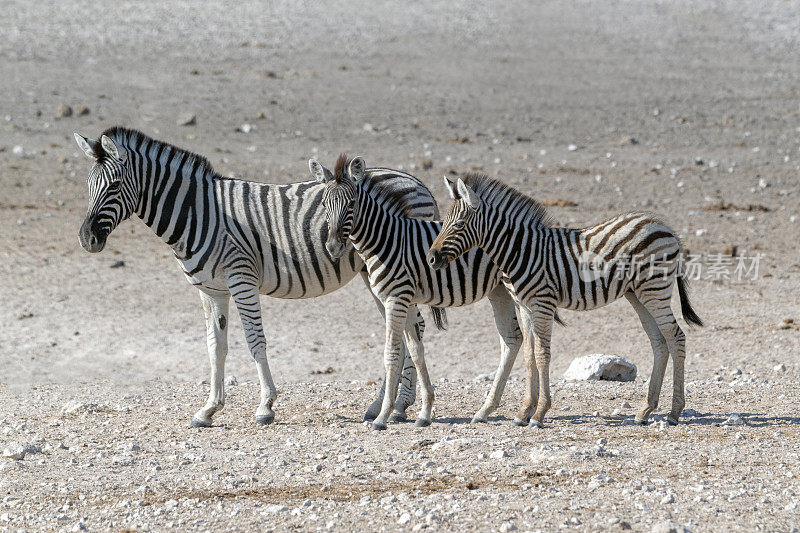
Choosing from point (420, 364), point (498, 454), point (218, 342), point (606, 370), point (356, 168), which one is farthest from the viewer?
point (606, 370)

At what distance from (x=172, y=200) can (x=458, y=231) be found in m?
2.56

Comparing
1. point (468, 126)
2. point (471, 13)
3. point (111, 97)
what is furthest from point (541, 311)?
point (471, 13)

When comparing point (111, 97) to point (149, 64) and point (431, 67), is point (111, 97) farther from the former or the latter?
point (431, 67)

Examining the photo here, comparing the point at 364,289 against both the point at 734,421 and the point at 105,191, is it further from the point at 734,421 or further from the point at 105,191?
the point at 734,421

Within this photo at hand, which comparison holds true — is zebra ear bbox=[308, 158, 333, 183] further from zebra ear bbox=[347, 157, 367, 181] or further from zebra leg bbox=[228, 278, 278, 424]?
zebra leg bbox=[228, 278, 278, 424]

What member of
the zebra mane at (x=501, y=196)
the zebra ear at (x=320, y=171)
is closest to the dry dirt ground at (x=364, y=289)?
the zebra mane at (x=501, y=196)

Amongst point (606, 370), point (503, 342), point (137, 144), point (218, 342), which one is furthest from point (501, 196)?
point (137, 144)

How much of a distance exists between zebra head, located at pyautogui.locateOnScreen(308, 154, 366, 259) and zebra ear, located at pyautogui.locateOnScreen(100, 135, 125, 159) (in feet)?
5.47

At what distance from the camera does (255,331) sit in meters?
9.09

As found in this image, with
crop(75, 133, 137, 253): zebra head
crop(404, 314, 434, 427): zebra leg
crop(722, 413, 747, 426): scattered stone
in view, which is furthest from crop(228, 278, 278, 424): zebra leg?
crop(722, 413, 747, 426): scattered stone

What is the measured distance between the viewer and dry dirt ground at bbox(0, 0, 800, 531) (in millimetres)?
7008

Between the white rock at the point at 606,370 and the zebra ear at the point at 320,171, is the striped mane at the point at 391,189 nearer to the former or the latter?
the zebra ear at the point at 320,171

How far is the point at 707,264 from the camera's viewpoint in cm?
1515

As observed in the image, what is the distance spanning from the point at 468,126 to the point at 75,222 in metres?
8.76
